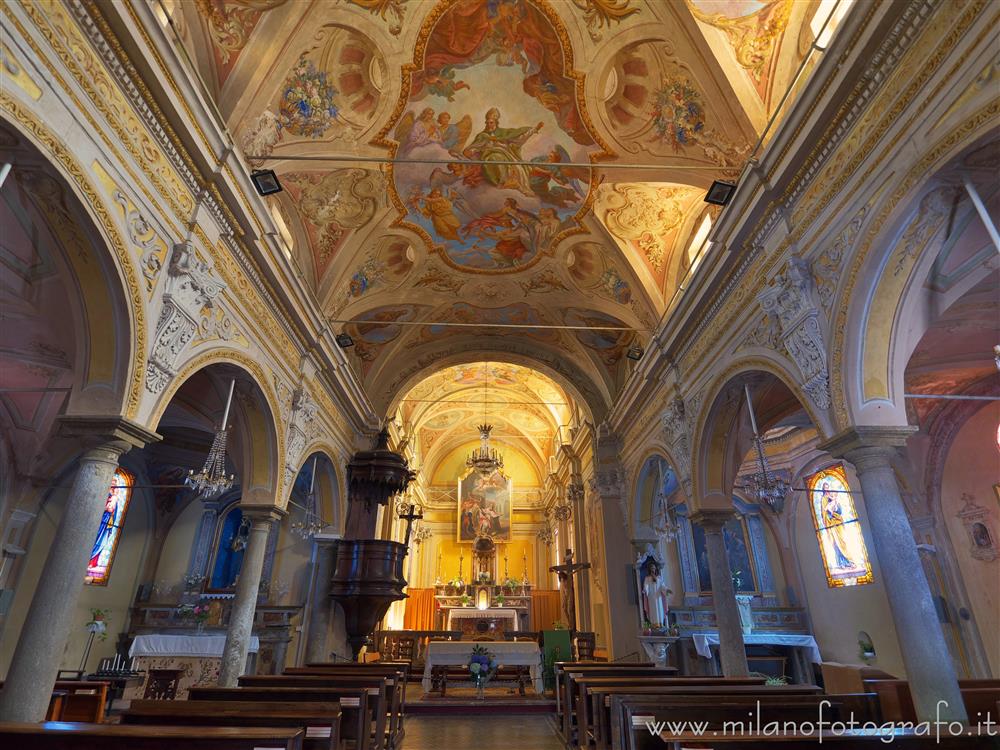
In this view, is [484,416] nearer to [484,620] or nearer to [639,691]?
[484,620]

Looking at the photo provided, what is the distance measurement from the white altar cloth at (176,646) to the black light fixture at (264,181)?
9630mm

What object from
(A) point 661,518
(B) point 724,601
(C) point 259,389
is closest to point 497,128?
(C) point 259,389

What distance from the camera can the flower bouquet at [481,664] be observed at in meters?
11.4

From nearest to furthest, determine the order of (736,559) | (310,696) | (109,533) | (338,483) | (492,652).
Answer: (310,696)
(492,652)
(338,483)
(109,533)
(736,559)

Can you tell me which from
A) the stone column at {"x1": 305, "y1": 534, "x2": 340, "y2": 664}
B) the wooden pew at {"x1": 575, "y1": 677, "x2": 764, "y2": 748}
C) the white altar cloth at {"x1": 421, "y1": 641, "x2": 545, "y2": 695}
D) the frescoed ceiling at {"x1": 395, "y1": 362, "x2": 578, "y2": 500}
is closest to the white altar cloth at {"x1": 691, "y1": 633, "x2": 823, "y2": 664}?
the white altar cloth at {"x1": 421, "y1": 641, "x2": 545, "y2": 695}

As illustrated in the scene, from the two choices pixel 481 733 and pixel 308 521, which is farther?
pixel 308 521

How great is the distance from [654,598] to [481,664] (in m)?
4.42

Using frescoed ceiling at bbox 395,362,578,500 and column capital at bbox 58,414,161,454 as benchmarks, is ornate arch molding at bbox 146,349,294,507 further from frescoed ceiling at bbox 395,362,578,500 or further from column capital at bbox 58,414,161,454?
frescoed ceiling at bbox 395,362,578,500

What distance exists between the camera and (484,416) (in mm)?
27625

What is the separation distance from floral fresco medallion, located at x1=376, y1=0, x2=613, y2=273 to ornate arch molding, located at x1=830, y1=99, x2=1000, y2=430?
4.01 metres

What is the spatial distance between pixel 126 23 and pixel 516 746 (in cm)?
960

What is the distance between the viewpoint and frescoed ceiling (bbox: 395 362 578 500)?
22484 millimetres

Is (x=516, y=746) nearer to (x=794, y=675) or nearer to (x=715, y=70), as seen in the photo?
(x=715, y=70)

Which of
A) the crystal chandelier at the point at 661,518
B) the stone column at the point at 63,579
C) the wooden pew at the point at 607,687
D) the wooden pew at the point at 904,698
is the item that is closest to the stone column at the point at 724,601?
the wooden pew at the point at 607,687
